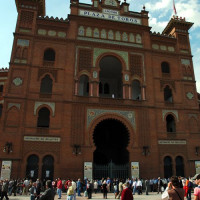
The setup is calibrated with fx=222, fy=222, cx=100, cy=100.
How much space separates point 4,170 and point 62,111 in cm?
670

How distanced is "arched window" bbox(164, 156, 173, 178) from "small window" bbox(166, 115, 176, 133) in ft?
10.6

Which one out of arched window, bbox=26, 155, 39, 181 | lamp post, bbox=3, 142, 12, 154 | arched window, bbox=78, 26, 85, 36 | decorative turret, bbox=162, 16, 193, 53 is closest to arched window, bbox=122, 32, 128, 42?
arched window, bbox=78, 26, 85, 36

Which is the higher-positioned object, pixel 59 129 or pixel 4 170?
pixel 59 129

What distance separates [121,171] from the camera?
20.7 meters

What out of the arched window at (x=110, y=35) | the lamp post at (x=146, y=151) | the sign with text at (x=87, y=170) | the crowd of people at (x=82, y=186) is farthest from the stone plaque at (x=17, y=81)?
the lamp post at (x=146, y=151)

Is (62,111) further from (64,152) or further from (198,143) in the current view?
(198,143)

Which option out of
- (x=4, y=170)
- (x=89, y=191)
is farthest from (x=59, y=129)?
(x=89, y=191)

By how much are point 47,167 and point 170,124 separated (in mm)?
13521

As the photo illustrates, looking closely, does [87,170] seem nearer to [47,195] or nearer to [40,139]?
[40,139]

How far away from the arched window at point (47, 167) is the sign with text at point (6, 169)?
2.64m

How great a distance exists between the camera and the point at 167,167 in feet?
69.4

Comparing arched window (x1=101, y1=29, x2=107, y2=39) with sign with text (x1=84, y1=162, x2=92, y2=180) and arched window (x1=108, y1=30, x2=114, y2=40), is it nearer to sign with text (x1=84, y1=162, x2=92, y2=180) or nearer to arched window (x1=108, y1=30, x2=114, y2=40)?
arched window (x1=108, y1=30, x2=114, y2=40)

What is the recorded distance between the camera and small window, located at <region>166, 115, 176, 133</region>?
76.3 ft

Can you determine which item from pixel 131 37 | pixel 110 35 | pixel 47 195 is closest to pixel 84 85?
pixel 110 35
